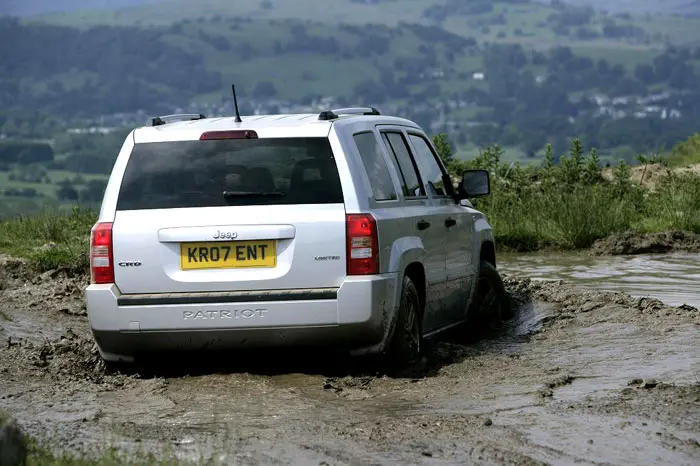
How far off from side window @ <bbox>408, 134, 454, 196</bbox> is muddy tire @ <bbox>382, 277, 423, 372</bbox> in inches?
46.6

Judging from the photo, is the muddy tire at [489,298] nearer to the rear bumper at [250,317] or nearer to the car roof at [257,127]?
the car roof at [257,127]

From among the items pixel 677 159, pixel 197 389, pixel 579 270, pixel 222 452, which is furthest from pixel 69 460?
pixel 677 159

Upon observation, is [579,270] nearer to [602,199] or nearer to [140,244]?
[602,199]

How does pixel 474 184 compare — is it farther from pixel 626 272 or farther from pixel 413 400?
pixel 626 272

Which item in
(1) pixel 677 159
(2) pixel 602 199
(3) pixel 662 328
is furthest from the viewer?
(1) pixel 677 159

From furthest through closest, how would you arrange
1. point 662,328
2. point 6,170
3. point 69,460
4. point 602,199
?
point 6,170, point 602,199, point 662,328, point 69,460

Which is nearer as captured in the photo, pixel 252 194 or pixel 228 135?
pixel 252 194

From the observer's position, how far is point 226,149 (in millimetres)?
9031

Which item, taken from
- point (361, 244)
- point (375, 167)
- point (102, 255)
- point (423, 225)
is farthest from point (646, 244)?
point (102, 255)

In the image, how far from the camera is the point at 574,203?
62.0 ft

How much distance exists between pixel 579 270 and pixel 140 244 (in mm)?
8257

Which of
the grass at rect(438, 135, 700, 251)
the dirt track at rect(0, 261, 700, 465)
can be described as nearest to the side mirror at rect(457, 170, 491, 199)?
the dirt track at rect(0, 261, 700, 465)

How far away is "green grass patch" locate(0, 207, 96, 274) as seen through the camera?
630 inches

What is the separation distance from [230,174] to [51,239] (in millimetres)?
10117
